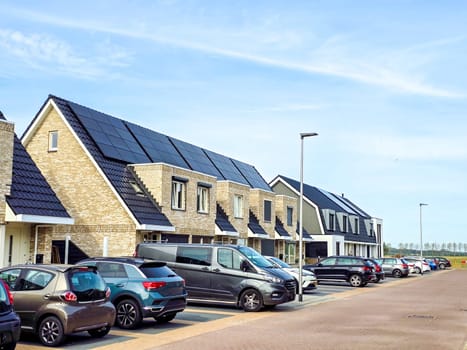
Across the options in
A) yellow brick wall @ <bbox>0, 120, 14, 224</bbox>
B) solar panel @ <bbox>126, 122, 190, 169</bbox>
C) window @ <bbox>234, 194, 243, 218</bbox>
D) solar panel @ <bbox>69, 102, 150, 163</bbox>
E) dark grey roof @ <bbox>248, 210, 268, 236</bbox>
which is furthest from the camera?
dark grey roof @ <bbox>248, 210, 268, 236</bbox>

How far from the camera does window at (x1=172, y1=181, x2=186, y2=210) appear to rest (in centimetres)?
2984

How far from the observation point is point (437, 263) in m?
69.5

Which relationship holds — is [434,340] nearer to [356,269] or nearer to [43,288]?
[43,288]

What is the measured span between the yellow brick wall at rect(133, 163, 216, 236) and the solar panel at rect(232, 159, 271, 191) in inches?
465

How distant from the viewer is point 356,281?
31203 mm

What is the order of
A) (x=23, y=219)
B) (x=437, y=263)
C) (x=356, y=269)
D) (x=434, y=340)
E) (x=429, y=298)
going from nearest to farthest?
(x=434, y=340), (x=23, y=219), (x=429, y=298), (x=356, y=269), (x=437, y=263)

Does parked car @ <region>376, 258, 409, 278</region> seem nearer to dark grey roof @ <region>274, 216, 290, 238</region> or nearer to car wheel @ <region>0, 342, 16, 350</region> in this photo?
dark grey roof @ <region>274, 216, 290, 238</region>

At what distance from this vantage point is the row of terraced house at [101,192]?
66.9ft

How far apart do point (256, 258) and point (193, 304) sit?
8.42 feet

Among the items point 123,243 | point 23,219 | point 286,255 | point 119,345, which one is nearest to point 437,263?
point 286,255

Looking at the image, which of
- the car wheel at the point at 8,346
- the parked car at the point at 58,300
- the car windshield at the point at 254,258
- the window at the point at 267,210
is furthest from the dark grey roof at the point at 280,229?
the car wheel at the point at 8,346

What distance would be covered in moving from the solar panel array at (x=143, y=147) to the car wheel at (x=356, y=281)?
35.5 ft

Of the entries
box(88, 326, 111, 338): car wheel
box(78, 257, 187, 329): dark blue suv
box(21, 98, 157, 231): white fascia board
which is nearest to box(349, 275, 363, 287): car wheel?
box(21, 98, 157, 231): white fascia board

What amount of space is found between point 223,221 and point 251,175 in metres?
12.5
